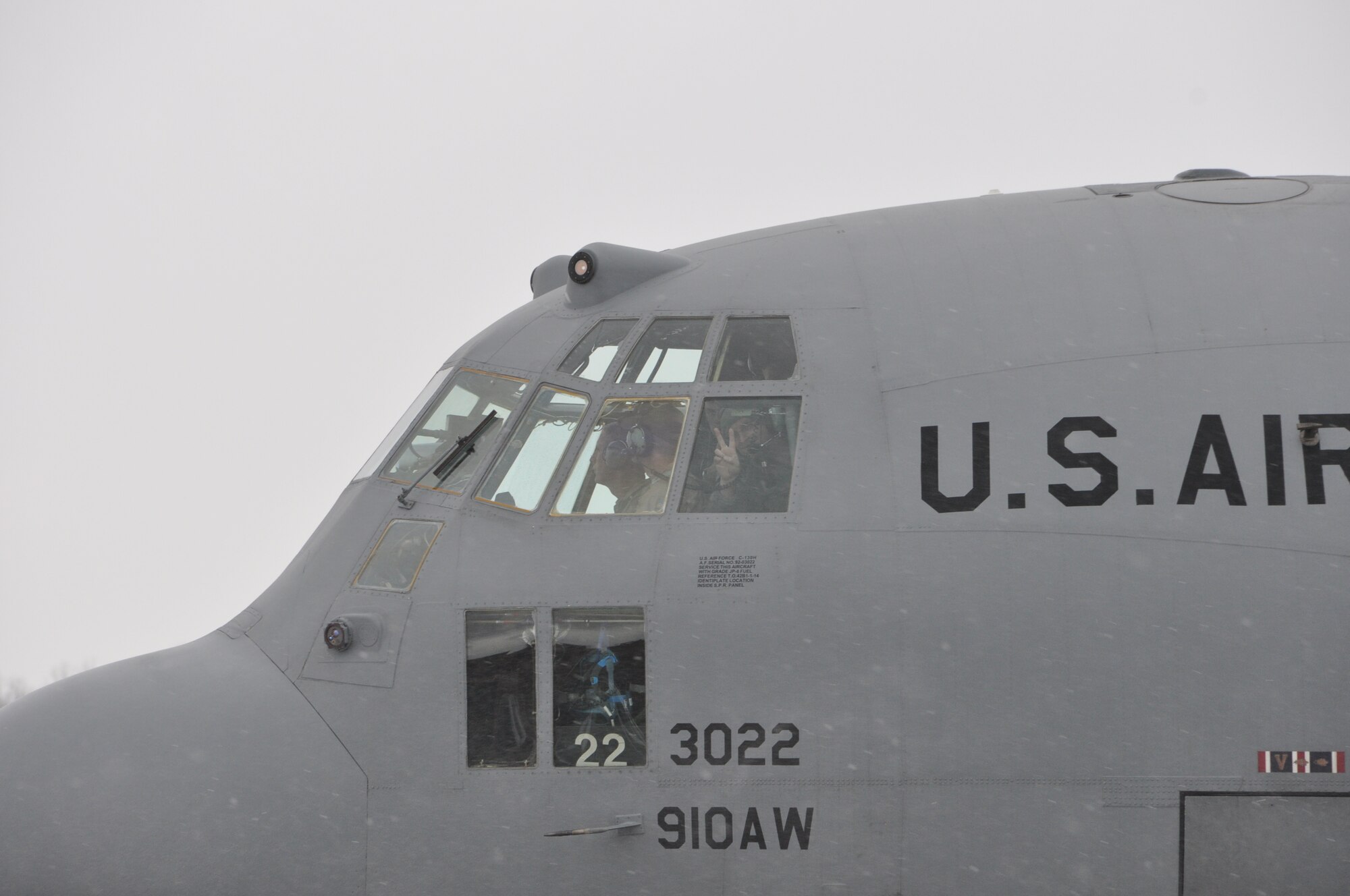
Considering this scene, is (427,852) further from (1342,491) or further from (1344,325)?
(1344,325)

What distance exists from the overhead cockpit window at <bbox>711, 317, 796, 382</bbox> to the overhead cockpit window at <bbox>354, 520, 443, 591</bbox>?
1926 mm

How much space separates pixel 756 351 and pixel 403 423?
240 centimetres

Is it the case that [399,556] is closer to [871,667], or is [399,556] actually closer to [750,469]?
[750,469]

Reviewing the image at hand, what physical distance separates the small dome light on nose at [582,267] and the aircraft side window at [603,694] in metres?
2.24

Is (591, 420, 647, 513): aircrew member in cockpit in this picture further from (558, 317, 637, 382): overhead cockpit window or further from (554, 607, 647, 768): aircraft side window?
(554, 607, 647, 768): aircraft side window

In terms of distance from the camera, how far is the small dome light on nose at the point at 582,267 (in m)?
8.02

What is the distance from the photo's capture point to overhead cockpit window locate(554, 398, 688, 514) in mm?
7238

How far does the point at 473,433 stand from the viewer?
7.62m

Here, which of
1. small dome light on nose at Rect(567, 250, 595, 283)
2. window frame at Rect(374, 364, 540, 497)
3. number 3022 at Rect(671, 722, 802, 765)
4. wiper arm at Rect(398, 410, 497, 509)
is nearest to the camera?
number 3022 at Rect(671, 722, 802, 765)

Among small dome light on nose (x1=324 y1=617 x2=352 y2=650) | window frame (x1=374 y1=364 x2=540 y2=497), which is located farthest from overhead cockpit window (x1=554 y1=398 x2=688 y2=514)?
small dome light on nose (x1=324 y1=617 x2=352 y2=650)

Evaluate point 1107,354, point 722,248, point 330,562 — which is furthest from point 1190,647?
point 330,562

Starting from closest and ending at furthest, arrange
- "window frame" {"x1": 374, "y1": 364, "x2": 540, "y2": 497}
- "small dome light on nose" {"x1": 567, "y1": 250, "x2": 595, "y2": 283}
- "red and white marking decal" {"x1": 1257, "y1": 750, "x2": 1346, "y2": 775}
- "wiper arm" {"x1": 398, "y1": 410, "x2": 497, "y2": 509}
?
"red and white marking decal" {"x1": 1257, "y1": 750, "x2": 1346, "y2": 775}
"window frame" {"x1": 374, "y1": 364, "x2": 540, "y2": 497}
"wiper arm" {"x1": 398, "y1": 410, "x2": 497, "y2": 509}
"small dome light on nose" {"x1": 567, "y1": 250, "x2": 595, "y2": 283}

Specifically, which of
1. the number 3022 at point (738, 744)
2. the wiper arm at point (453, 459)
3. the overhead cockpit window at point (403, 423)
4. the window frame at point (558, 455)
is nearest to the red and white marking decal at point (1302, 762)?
the number 3022 at point (738, 744)

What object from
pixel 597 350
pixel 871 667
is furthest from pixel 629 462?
pixel 871 667
